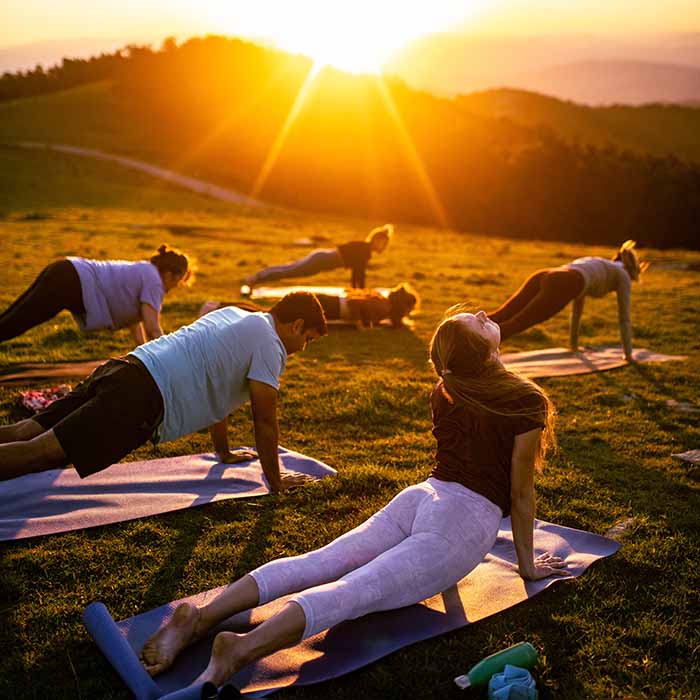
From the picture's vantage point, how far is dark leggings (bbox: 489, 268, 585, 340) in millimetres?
9094

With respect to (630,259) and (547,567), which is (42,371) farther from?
(630,259)

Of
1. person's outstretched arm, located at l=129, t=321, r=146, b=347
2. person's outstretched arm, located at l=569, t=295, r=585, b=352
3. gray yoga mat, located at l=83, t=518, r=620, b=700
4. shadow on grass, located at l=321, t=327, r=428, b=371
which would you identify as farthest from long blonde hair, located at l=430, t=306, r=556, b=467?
person's outstretched arm, located at l=569, t=295, r=585, b=352

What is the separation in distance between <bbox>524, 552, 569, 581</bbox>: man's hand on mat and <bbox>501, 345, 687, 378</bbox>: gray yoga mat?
5.14 m

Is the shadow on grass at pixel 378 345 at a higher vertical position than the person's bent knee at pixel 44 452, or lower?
lower

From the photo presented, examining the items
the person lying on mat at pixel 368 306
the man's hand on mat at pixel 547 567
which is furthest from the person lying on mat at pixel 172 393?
the person lying on mat at pixel 368 306

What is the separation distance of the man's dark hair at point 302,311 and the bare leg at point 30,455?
1650mm

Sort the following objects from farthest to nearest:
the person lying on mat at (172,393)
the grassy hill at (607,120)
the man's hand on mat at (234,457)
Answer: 1. the grassy hill at (607,120)
2. the man's hand on mat at (234,457)
3. the person lying on mat at (172,393)

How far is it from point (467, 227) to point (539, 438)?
41.9 metres

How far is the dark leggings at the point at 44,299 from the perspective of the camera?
734 centimetres

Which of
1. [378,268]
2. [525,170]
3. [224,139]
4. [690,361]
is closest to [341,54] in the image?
[224,139]

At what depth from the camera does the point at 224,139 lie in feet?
183

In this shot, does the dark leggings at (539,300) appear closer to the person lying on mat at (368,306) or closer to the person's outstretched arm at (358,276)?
the person lying on mat at (368,306)

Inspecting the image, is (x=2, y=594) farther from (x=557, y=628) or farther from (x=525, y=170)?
(x=525, y=170)

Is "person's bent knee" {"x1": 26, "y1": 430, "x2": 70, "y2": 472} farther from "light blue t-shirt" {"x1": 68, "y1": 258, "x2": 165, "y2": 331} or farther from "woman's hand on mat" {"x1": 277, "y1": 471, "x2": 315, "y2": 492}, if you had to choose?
"light blue t-shirt" {"x1": 68, "y1": 258, "x2": 165, "y2": 331}
